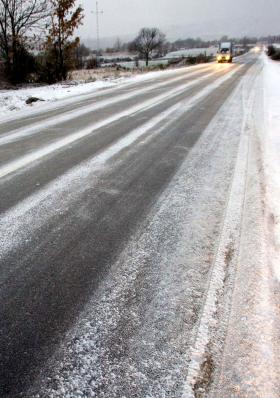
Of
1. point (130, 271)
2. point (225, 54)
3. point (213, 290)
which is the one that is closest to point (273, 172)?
point (213, 290)

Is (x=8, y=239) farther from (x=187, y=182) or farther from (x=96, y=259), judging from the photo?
(x=187, y=182)

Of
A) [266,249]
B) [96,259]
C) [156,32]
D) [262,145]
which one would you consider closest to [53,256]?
[96,259]

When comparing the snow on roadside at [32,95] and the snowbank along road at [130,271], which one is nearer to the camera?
the snowbank along road at [130,271]

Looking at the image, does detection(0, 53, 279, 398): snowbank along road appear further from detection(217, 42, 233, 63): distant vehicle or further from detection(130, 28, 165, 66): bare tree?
detection(130, 28, 165, 66): bare tree

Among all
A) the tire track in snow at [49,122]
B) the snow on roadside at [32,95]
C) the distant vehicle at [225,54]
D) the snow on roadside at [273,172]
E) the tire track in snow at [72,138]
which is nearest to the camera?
the snow on roadside at [273,172]

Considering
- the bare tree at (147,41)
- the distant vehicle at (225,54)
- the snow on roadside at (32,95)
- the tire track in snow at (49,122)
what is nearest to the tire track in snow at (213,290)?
the tire track in snow at (49,122)

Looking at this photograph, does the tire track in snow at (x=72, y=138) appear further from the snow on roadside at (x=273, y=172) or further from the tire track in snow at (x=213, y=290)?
the tire track in snow at (x=213, y=290)

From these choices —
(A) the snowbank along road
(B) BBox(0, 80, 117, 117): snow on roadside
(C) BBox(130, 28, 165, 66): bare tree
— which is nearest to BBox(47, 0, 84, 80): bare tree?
(B) BBox(0, 80, 117, 117): snow on roadside

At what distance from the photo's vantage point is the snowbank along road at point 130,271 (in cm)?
211

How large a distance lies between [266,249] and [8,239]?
249 cm

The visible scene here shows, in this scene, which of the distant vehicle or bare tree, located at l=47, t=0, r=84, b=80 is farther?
the distant vehicle

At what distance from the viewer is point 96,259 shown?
3211 millimetres

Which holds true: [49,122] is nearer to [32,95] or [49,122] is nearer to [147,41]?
[32,95]

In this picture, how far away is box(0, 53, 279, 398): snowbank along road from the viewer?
6.93ft
